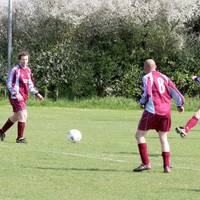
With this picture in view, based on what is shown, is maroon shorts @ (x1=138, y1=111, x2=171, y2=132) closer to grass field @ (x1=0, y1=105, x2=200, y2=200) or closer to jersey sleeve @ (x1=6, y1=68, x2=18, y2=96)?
grass field @ (x1=0, y1=105, x2=200, y2=200)

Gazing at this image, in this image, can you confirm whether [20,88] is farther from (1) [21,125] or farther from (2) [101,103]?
(2) [101,103]

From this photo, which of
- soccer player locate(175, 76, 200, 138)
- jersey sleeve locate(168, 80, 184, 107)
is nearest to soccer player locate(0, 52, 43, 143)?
soccer player locate(175, 76, 200, 138)

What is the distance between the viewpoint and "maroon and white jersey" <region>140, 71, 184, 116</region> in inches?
468

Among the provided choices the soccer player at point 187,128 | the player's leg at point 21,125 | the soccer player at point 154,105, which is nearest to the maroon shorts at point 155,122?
the soccer player at point 154,105

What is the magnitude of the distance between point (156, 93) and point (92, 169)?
1.54 m

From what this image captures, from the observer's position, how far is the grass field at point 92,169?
9719mm

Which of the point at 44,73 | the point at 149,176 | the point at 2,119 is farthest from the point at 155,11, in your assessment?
the point at 149,176

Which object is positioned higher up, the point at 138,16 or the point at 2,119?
the point at 138,16

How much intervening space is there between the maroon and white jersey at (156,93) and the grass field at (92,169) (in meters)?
0.97

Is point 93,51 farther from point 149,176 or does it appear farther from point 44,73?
point 149,176

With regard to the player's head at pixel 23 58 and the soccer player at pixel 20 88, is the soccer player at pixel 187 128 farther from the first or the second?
the player's head at pixel 23 58

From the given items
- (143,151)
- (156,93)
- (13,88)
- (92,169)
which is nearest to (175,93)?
(156,93)

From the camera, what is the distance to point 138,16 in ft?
138

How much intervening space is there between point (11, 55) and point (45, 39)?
2.15 m
